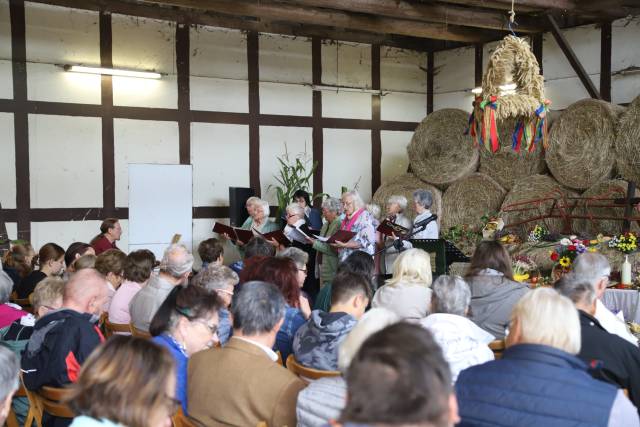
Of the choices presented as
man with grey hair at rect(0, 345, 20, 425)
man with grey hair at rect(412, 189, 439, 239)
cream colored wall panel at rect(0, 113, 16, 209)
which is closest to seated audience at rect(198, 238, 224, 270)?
man with grey hair at rect(412, 189, 439, 239)

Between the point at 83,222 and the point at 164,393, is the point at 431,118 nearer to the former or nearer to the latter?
the point at 83,222

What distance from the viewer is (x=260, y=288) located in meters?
2.63

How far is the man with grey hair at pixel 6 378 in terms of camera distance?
193cm

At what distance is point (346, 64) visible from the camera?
988 cm

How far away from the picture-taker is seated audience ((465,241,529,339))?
373 centimetres

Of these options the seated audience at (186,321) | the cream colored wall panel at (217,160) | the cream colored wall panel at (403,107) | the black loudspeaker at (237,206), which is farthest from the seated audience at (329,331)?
the cream colored wall panel at (403,107)

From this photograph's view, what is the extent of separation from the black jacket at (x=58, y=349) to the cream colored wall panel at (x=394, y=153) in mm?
7571

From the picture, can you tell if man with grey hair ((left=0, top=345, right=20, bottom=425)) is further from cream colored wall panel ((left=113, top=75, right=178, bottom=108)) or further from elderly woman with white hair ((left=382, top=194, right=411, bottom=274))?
cream colored wall panel ((left=113, top=75, right=178, bottom=108))

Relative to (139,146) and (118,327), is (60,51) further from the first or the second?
(118,327)

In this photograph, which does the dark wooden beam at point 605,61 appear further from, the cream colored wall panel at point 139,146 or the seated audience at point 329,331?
the seated audience at point 329,331

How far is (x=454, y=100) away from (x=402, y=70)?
91 cm

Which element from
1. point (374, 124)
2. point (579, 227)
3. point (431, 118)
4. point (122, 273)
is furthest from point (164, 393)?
point (374, 124)

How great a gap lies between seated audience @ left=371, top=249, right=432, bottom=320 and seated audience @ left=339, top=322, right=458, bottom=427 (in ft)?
7.58

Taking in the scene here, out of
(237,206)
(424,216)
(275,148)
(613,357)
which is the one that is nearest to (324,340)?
(613,357)
